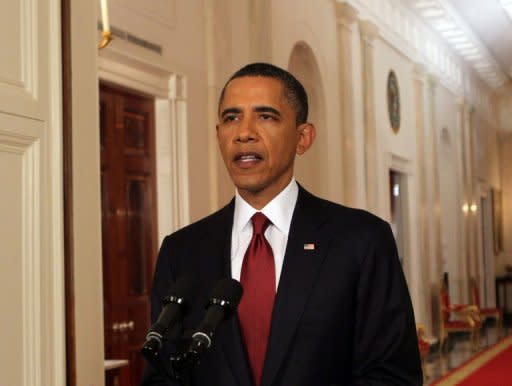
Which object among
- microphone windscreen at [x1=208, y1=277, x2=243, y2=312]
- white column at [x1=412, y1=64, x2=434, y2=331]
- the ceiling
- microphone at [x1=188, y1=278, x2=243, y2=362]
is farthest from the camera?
the ceiling

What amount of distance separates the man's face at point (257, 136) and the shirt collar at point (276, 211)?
0.02m

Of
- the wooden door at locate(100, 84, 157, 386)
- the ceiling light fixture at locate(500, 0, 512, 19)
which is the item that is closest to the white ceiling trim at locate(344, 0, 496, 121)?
the ceiling light fixture at locate(500, 0, 512, 19)

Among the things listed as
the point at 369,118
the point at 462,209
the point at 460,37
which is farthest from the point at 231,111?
the point at 462,209

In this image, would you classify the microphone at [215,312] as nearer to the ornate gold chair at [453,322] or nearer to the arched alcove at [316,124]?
the arched alcove at [316,124]

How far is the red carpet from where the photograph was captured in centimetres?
1117

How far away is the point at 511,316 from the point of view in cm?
2261

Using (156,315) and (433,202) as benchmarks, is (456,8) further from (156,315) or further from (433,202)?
(156,315)

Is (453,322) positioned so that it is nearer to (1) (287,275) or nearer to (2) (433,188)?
(2) (433,188)

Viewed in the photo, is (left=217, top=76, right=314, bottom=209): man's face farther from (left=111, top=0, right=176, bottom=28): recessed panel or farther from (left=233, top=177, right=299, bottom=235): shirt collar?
(left=111, top=0, right=176, bottom=28): recessed panel

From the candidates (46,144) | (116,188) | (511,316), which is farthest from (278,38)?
(511,316)

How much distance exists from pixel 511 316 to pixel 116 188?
58.1 feet

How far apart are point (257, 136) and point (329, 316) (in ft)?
1.48

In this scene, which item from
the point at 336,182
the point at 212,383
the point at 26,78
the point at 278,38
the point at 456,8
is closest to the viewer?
the point at 212,383

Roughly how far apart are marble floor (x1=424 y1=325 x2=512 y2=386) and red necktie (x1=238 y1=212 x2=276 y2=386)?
367 inches
